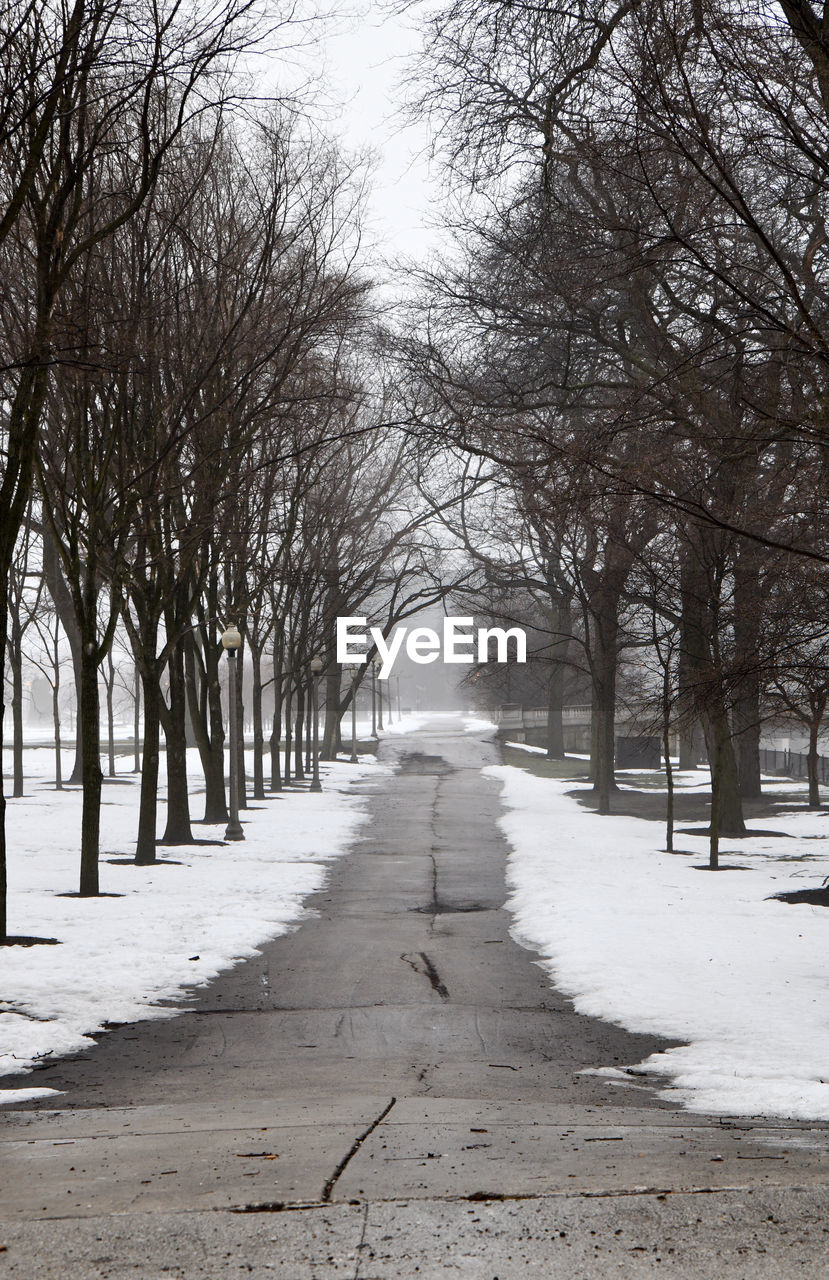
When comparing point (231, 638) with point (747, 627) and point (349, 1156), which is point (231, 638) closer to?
point (747, 627)

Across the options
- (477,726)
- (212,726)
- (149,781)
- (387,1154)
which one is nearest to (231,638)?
(212,726)

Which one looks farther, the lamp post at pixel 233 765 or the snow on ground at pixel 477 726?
the snow on ground at pixel 477 726

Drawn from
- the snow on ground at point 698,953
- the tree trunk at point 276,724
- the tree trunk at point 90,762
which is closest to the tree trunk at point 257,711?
the tree trunk at point 276,724

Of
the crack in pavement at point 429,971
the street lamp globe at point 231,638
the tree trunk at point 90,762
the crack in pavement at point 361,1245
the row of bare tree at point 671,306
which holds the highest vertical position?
the row of bare tree at point 671,306

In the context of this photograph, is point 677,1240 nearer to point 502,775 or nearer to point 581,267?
point 581,267

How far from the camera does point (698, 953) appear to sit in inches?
455

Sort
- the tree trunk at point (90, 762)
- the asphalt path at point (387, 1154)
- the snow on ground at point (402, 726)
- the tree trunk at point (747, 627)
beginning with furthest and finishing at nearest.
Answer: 1. the snow on ground at point (402, 726)
2. the tree trunk at point (90, 762)
3. the tree trunk at point (747, 627)
4. the asphalt path at point (387, 1154)

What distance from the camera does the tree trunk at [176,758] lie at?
20047 mm

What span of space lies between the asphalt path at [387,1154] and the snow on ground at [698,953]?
1.35 ft

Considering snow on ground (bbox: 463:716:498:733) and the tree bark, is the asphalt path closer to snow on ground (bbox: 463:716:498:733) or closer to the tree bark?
the tree bark

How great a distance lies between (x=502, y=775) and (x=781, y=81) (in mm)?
37851

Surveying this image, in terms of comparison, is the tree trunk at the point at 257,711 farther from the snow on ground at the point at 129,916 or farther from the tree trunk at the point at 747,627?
the tree trunk at the point at 747,627

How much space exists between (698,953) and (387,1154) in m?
6.75

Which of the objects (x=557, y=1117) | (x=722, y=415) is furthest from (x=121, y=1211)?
(x=722, y=415)
